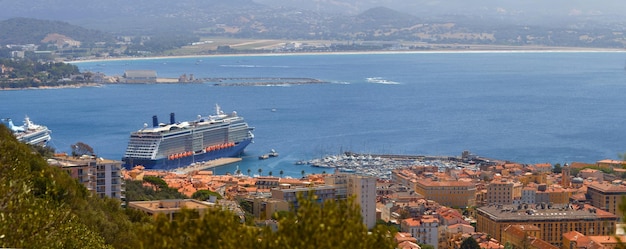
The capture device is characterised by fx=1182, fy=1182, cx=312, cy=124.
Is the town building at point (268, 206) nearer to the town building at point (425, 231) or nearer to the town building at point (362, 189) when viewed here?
the town building at point (362, 189)

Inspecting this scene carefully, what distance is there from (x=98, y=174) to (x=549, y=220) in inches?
203

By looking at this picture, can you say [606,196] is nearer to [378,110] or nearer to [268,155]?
[268,155]

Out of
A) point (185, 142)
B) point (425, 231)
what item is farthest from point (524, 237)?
point (185, 142)

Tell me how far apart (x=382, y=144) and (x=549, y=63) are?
37.8 metres

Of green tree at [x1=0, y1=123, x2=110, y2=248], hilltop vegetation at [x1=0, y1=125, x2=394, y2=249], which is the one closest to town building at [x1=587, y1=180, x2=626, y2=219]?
hilltop vegetation at [x1=0, y1=125, x2=394, y2=249]

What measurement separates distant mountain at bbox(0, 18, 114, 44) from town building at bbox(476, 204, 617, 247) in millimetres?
54670

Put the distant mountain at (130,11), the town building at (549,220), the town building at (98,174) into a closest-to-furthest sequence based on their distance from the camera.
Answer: the town building at (98,174) → the town building at (549,220) → the distant mountain at (130,11)

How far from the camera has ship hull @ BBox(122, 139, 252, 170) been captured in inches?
795

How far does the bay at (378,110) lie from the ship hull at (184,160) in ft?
0.98

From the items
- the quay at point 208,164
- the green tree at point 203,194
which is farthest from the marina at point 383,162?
the green tree at point 203,194

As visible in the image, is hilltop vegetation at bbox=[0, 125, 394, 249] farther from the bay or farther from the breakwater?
the breakwater

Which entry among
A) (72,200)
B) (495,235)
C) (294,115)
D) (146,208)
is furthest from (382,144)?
(72,200)

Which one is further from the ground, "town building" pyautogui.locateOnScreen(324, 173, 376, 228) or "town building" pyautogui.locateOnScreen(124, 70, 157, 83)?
"town building" pyautogui.locateOnScreen(324, 173, 376, 228)

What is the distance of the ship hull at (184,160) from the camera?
20188 millimetres
